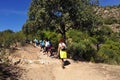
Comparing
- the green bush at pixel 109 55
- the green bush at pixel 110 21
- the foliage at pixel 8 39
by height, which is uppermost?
the green bush at pixel 110 21

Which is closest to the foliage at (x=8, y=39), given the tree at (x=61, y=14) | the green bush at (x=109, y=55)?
the tree at (x=61, y=14)

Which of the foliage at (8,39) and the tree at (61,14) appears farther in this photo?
the foliage at (8,39)

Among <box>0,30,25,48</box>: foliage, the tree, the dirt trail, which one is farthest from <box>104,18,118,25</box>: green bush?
the dirt trail

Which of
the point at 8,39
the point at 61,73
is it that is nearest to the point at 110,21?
the point at 8,39

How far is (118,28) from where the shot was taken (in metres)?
115

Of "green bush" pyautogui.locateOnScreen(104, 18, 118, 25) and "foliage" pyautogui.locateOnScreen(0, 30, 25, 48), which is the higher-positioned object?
"green bush" pyautogui.locateOnScreen(104, 18, 118, 25)

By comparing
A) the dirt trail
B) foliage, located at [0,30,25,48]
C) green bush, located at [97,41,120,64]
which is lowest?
the dirt trail

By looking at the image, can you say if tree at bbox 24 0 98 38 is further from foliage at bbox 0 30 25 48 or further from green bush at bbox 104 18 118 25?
green bush at bbox 104 18 118 25

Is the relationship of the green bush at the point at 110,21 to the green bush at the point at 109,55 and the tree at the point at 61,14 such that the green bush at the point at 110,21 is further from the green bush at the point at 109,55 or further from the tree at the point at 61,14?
the tree at the point at 61,14

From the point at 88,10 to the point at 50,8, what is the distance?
125 inches

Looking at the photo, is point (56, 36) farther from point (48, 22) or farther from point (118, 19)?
point (118, 19)

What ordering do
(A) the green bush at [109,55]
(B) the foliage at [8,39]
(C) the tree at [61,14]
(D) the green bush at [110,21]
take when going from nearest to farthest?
(C) the tree at [61,14] < (B) the foliage at [8,39] < (A) the green bush at [109,55] < (D) the green bush at [110,21]

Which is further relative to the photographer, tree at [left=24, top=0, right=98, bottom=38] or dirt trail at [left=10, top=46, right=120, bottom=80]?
tree at [left=24, top=0, right=98, bottom=38]

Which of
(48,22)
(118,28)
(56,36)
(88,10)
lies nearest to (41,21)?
(48,22)
